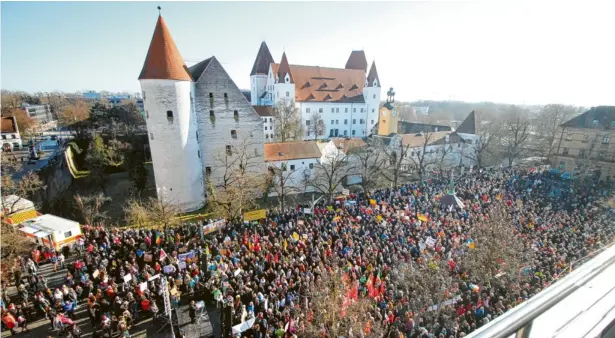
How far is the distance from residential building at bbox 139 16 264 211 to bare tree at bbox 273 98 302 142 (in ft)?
56.5

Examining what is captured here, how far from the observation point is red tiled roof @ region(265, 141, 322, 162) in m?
33.8

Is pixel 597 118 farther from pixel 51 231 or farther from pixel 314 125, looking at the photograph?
pixel 51 231

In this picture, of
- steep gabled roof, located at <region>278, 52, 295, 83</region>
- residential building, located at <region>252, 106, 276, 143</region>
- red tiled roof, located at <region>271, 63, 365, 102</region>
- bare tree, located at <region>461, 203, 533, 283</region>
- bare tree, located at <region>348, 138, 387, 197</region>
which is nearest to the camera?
bare tree, located at <region>461, 203, 533, 283</region>

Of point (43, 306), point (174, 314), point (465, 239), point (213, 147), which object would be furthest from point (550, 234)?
point (213, 147)

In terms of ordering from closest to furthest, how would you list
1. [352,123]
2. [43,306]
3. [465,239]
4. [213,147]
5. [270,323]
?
1. [270,323]
2. [43,306]
3. [465,239]
4. [213,147]
5. [352,123]

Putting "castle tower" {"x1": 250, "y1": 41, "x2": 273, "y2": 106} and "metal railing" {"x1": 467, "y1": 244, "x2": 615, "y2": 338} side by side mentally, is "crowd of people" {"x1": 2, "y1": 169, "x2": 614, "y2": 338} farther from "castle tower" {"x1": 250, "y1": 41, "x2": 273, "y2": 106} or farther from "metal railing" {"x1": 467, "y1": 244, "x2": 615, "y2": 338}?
"castle tower" {"x1": 250, "y1": 41, "x2": 273, "y2": 106}

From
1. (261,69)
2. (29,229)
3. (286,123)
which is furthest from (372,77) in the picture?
(29,229)

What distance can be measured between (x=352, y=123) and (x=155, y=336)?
58351mm

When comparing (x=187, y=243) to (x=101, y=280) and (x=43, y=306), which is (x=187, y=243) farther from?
(x=43, y=306)

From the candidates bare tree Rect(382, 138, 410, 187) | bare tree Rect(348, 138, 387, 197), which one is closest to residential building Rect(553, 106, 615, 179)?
bare tree Rect(382, 138, 410, 187)

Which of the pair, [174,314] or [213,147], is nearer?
[174,314]

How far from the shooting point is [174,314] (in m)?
12.7

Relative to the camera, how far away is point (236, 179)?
26000 mm

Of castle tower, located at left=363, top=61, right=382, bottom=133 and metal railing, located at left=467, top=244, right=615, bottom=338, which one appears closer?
metal railing, located at left=467, top=244, right=615, bottom=338
